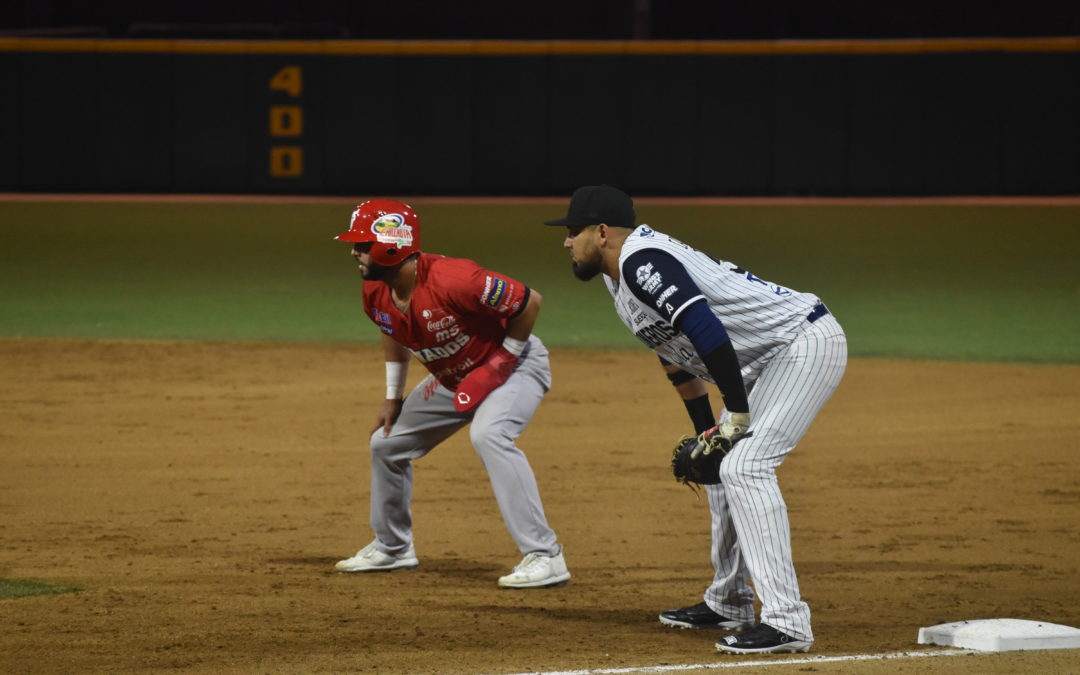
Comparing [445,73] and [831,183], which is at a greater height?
[445,73]

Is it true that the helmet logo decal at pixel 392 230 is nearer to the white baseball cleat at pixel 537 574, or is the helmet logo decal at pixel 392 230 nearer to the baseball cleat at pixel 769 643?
the white baseball cleat at pixel 537 574

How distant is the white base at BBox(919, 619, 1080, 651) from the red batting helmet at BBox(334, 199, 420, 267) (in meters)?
2.40

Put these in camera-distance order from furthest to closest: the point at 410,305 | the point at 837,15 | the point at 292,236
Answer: the point at 837,15 < the point at 292,236 < the point at 410,305

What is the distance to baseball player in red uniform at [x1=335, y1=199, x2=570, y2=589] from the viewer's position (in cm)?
568

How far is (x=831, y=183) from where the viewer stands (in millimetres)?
19766

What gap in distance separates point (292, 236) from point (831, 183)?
291 inches

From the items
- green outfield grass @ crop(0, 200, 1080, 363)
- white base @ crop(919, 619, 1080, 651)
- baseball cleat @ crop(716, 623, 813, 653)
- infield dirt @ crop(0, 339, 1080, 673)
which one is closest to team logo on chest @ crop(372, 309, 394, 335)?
infield dirt @ crop(0, 339, 1080, 673)

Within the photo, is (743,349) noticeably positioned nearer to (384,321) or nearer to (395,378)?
(384,321)

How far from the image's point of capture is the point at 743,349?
16.0ft

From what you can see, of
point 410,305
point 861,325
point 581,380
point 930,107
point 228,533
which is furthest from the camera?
point 930,107

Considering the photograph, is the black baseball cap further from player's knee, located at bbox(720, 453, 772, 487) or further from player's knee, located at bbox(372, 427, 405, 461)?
player's knee, located at bbox(372, 427, 405, 461)

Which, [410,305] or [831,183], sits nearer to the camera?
[410,305]

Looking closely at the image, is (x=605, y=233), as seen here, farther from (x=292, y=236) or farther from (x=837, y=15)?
(x=837, y=15)

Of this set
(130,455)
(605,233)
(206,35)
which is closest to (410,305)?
(605,233)
